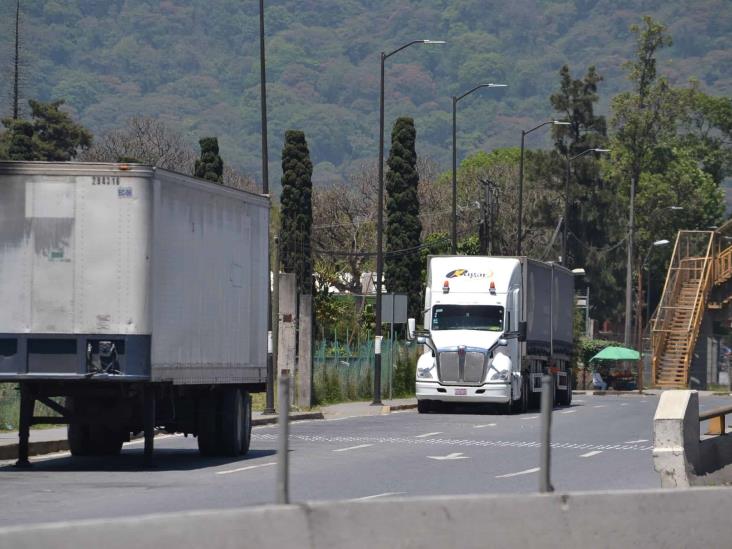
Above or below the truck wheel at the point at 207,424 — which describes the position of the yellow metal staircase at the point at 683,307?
above

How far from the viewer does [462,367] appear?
41.5 metres

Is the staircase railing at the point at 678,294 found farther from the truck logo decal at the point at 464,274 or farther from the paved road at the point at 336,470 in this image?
the paved road at the point at 336,470

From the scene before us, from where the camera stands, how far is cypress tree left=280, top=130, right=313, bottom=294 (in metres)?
79.9

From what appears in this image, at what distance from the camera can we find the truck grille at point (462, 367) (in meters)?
41.4

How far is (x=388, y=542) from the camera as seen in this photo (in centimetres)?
1052

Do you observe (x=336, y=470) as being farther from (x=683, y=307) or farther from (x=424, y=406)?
(x=683, y=307)

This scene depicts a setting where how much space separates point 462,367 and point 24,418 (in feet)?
68.1

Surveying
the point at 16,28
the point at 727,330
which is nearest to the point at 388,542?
the point at 16,28

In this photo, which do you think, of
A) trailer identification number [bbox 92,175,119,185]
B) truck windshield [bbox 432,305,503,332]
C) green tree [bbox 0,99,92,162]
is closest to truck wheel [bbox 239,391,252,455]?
trailer identification number [bbox 92,175,119,185]

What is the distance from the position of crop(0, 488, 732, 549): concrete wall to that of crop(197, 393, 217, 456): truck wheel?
1169 centimetres

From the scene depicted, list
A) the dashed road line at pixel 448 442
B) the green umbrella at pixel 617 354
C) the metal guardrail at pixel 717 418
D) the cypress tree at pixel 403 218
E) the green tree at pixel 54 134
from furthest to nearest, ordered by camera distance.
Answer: the green tree at pixel 54 134, the green umbrella at pixel 617 354, the cypress tree at pixel 403 218, the dashed road line at pixel 448 442, the metal guardrail at pixel 717 418

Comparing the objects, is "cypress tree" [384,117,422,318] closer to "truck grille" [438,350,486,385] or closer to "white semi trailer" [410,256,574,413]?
"white semi trailer" [410,256,574,413]

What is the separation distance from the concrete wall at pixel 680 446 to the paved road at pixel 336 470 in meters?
1.64

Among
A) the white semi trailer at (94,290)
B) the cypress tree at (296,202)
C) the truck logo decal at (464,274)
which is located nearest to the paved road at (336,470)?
the white semi trailer at (94,290)
